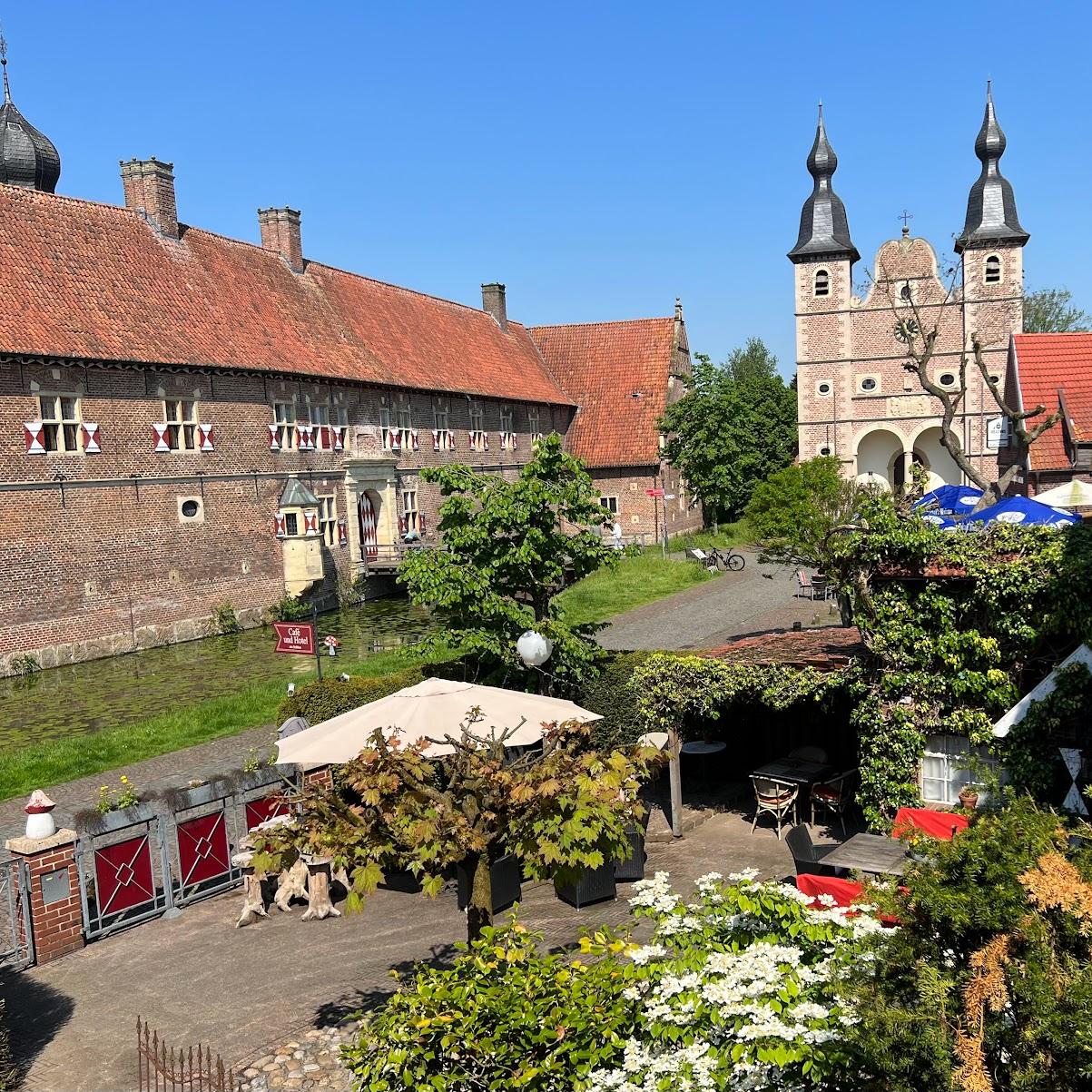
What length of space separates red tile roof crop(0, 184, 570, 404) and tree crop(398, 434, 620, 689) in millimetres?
13158

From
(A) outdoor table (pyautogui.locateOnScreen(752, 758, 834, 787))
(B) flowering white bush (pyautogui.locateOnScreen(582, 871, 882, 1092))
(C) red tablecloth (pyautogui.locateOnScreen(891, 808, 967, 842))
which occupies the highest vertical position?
(B) flowering white bush (pyautogui.locateOnScreen(582, 871, 882, 1092))

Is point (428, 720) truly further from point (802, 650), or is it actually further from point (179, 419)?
point (179, 419)

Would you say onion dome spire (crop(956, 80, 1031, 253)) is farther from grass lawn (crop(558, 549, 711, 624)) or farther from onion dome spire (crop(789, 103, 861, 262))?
grass lawn (crop(558, 549, 711, 624))

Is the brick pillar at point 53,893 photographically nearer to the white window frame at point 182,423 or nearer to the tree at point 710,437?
the white window frame at point 182,423

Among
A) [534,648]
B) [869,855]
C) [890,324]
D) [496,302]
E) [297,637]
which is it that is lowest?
[869,855]

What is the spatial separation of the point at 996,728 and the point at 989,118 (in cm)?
3687

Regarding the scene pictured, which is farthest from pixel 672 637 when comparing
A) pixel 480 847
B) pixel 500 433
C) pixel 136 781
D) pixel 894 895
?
pixel 500 433

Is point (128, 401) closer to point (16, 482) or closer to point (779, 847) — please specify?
point (16, 482)

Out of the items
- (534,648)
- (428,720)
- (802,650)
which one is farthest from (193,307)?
(428,720)

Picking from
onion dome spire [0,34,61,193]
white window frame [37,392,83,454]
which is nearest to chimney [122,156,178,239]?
onion dome spire [0,34,61,193]

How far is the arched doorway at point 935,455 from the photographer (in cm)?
4306

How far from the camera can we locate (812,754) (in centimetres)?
1147

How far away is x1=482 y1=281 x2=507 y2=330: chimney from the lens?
148ft

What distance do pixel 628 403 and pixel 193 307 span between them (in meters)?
21.8
